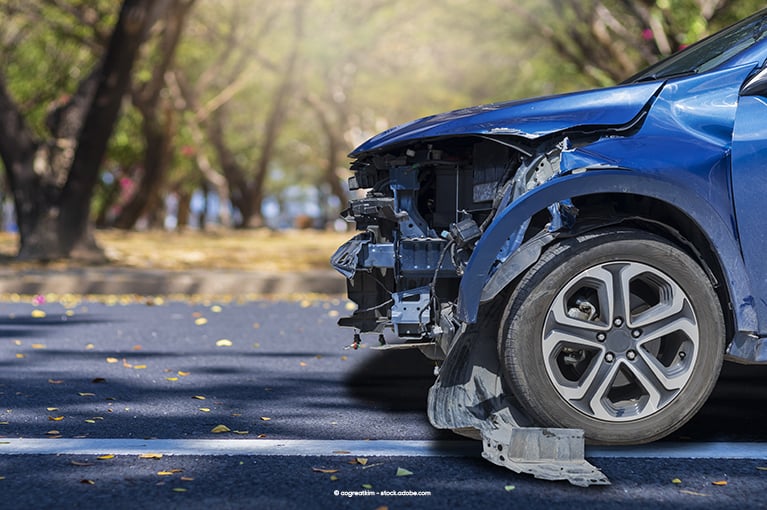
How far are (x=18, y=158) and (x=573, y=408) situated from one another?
1143 centimetres

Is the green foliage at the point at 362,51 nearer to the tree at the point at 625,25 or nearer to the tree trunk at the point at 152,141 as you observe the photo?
the tree at the point at 625,25

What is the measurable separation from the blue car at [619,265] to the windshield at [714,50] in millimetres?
176

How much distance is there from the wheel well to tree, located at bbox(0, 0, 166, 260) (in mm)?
9964

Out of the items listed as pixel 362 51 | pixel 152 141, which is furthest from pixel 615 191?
pixel 362 51

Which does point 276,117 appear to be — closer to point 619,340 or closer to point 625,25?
point 625,25

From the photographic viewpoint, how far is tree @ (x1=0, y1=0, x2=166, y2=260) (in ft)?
43.3

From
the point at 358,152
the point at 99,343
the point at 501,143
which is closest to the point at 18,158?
the point at 99,343

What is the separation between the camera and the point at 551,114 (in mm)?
4066

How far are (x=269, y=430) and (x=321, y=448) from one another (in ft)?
1.52

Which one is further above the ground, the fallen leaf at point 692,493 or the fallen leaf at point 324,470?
the fallen leaf at point 692,493

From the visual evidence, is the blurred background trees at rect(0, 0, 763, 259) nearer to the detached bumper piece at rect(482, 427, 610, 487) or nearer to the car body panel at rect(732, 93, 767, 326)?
the car body panel at rect(732, 93, 767, 326)

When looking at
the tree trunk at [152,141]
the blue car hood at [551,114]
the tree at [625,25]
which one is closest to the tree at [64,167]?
the tree trunk at [152,141]

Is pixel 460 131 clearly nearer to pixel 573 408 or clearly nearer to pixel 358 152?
pixel 358 152

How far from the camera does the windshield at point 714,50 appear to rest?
4344mm
